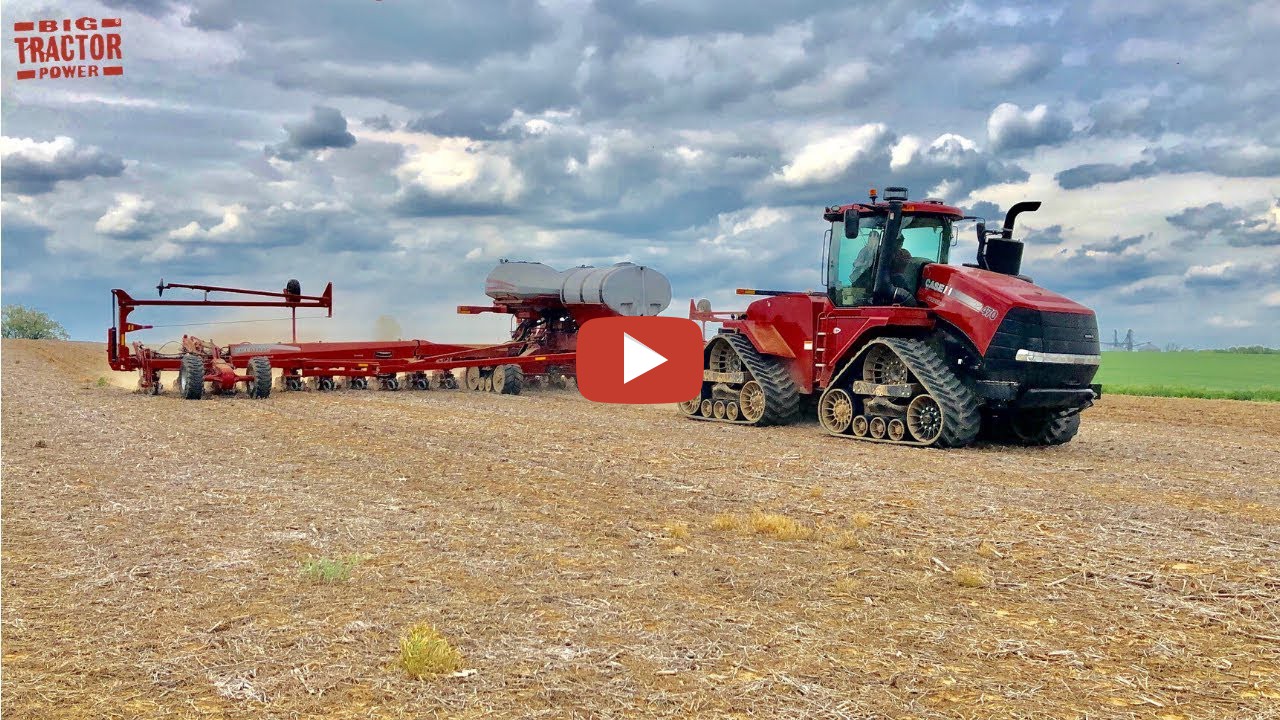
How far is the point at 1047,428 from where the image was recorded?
15.4 m

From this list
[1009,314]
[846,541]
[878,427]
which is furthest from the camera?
[878,427]

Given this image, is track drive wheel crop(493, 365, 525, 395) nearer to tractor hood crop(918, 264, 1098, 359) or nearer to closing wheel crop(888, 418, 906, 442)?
closing wheel crop(888, 418, 906, 442)

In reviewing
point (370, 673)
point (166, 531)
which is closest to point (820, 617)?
point (370, 673)

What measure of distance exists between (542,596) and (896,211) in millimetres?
10434

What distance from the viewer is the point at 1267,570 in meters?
7.21

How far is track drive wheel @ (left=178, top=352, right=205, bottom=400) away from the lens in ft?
71.5

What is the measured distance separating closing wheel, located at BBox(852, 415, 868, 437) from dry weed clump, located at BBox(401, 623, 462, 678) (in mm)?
10972

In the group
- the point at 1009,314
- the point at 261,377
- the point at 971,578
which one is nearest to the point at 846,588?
the point at 971,578

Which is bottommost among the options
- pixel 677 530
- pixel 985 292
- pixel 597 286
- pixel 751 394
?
pixel 677 530

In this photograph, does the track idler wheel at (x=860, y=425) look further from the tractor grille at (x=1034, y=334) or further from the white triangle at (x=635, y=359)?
the white triangle at (x=635, y=359)

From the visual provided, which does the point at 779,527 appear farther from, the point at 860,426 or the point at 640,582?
the point at 860,426

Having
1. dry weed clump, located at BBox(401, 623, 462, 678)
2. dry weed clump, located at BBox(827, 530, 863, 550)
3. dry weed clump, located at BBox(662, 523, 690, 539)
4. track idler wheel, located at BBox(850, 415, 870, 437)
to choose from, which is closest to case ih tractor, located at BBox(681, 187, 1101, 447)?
track idler wheel, located at BBox(850, 415, 870, 437)

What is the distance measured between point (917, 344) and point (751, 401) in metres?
3.64

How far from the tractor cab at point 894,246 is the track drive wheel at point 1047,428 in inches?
102
